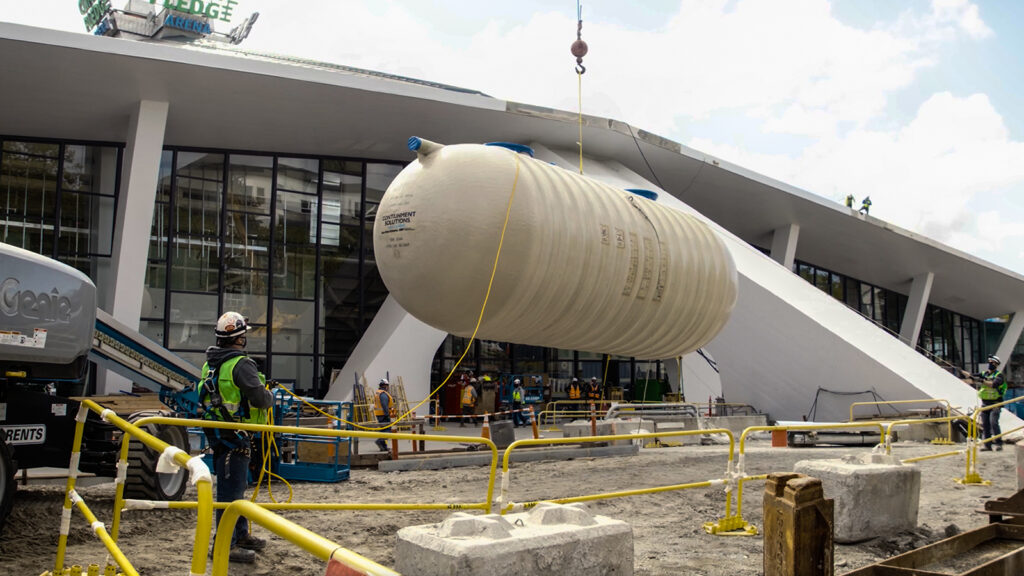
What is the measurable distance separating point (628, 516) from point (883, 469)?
250 centimetres

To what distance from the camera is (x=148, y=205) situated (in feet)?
61.3

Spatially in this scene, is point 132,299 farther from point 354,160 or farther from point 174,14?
point 174,14

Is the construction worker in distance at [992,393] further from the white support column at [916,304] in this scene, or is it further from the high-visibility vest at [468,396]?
the white support column at [916,304]

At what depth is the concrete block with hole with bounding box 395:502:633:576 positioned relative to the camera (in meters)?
3.53

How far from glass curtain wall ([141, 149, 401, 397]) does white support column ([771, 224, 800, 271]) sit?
14.9 meters

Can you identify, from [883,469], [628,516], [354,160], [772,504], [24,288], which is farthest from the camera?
[354,160]

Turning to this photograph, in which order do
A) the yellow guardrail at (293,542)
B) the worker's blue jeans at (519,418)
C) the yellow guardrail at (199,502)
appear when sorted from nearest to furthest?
the yellow guardrail at (293,542), the yellow guardrail at (199,502), the worker's blue jeans at (519,418)

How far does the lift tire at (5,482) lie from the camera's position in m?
6.11

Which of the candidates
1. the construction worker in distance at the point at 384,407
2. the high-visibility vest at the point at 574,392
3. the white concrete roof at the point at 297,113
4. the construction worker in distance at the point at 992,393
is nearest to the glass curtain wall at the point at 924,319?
the white concrete roof at the point at 297,113

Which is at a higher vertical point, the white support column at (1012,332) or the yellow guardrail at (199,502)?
the white support column at (1012,332)

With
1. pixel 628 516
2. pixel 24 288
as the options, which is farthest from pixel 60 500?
pixel 628 516

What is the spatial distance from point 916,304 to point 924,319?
741 centimetres

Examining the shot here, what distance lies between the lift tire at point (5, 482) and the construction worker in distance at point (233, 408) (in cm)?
154

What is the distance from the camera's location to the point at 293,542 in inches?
81.1
